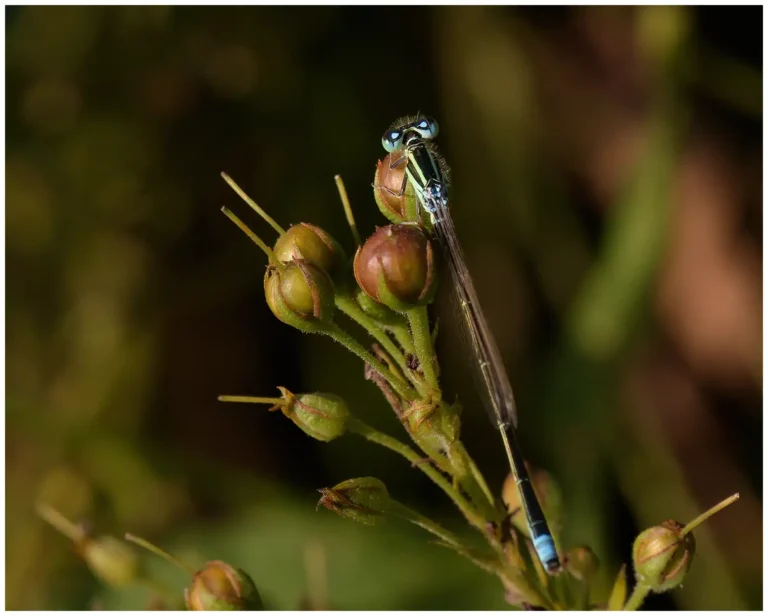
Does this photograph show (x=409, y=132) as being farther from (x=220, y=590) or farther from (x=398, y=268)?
(x=220, y=590)

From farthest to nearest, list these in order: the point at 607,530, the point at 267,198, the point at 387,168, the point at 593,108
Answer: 1. the point at 593,108
2. the point at 267,198
3. the point at 607,530
4. the point at 387,168

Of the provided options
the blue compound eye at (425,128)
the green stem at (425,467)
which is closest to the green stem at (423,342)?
the green stem at (425,467)

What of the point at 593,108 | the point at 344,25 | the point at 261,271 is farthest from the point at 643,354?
the point at 344,25

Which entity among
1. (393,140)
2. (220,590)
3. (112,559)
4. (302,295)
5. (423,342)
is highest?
(393,140)

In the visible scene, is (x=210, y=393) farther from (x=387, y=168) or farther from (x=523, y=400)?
(x=387, y=168)

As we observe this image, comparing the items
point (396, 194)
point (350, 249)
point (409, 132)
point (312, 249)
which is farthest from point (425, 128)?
point (350, 249)

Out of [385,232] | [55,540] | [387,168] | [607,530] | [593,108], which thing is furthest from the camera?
[593,108]

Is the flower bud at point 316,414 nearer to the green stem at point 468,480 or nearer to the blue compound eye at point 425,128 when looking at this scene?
the green stem at point 468,480
